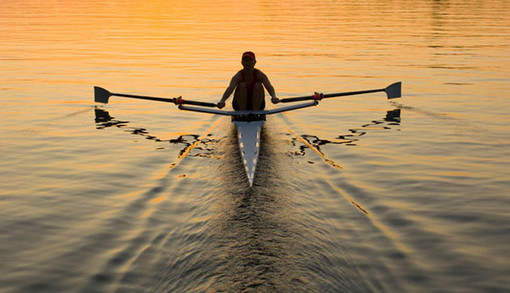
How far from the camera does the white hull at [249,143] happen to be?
11562 millimetres

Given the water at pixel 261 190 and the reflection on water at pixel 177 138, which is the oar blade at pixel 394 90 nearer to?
the water at pixel 261 190

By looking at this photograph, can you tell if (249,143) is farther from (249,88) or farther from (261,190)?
(249,88)

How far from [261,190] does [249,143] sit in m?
2.54

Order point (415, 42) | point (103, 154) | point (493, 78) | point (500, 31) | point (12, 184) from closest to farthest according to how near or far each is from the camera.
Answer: point (12, 184), point (103, 154), point (493, 78), point (415, 42), point (500, 31)

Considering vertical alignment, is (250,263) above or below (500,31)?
below

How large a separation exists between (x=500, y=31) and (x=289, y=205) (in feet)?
156

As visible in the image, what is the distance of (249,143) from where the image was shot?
1312cm

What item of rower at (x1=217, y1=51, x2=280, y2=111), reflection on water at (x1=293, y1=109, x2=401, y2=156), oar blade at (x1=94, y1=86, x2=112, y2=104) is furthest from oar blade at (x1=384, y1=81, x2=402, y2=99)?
oar blade at (x1=94, y1=86, x2=112, y2=104)

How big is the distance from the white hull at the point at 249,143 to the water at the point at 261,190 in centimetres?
33

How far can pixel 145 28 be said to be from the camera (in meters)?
63.8

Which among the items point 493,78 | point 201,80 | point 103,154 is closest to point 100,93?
point 103,154

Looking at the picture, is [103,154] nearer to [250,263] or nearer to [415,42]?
[250,263]

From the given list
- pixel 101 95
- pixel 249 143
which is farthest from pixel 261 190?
pixel 101 95

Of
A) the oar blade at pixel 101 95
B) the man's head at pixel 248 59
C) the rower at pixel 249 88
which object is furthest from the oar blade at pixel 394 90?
the oar blade at pixel 101 95
